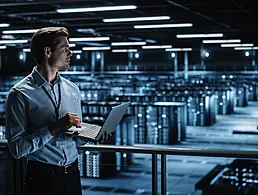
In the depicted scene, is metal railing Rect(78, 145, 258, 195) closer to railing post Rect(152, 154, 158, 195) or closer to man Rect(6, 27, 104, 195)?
railing post Rect(152, 154, 158, 195)

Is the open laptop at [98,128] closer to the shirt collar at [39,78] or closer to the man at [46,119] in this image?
the man at [46,119]

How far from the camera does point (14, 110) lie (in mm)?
2387

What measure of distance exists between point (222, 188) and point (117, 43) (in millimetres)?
19864

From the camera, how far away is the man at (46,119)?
2.36 meters

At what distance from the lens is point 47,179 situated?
8.16 ft

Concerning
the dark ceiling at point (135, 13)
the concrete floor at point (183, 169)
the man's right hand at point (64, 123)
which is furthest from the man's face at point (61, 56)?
the dark ceiling at point (135, 13)

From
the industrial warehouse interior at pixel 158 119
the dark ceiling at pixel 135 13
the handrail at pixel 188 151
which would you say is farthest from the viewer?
the dark ceiling at pixel 135 13

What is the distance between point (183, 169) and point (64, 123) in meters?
12.0

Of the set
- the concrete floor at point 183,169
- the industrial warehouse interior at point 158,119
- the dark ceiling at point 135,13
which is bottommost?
the concrete floor at point 183,169

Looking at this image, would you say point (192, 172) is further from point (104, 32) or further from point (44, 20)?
point (104, 32)

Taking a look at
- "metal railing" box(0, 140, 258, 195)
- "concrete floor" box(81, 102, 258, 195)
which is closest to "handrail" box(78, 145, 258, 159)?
"metal railing" box(0, 140, 258, 195)

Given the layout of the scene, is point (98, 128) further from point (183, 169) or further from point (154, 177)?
point (183, 169)

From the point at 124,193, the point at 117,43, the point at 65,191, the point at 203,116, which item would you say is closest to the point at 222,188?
the point at 124,193

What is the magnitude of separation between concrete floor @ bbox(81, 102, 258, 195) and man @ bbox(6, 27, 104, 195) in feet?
9.52
